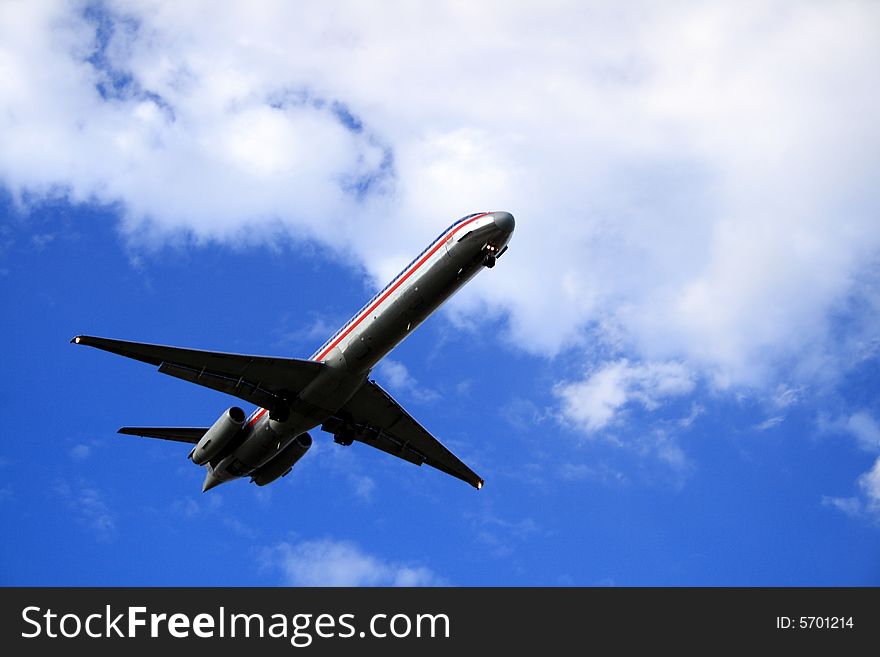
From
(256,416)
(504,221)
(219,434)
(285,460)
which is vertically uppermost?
(504,221)

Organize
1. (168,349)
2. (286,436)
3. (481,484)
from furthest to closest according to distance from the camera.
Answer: (481,484) < (286,436) < (168,349)

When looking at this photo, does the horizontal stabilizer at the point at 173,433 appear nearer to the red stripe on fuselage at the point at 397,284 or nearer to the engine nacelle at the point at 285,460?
the engine nacelle at the point at 285,460

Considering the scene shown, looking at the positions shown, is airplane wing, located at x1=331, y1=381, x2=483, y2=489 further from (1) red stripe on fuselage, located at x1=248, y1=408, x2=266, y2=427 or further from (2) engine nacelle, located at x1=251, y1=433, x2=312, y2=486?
(1) red stripe on fuselage, located at x1=248, y1=408, x2=266, y2=427

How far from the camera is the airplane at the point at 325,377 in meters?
44.0

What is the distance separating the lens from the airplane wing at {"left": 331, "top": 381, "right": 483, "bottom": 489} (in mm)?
52906

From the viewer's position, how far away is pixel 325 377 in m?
46.8

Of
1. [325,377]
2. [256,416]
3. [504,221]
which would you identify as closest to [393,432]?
[256,416]

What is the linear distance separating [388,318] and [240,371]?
8517mm

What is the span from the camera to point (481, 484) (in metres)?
59.3

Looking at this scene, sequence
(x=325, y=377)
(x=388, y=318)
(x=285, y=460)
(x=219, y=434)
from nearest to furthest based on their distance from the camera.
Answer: (x=388, y=318), (x=325, y=377), (x=219, y=434), (x=285, y=460)

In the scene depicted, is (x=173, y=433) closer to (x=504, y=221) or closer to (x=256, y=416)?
(x=256, y=416)
